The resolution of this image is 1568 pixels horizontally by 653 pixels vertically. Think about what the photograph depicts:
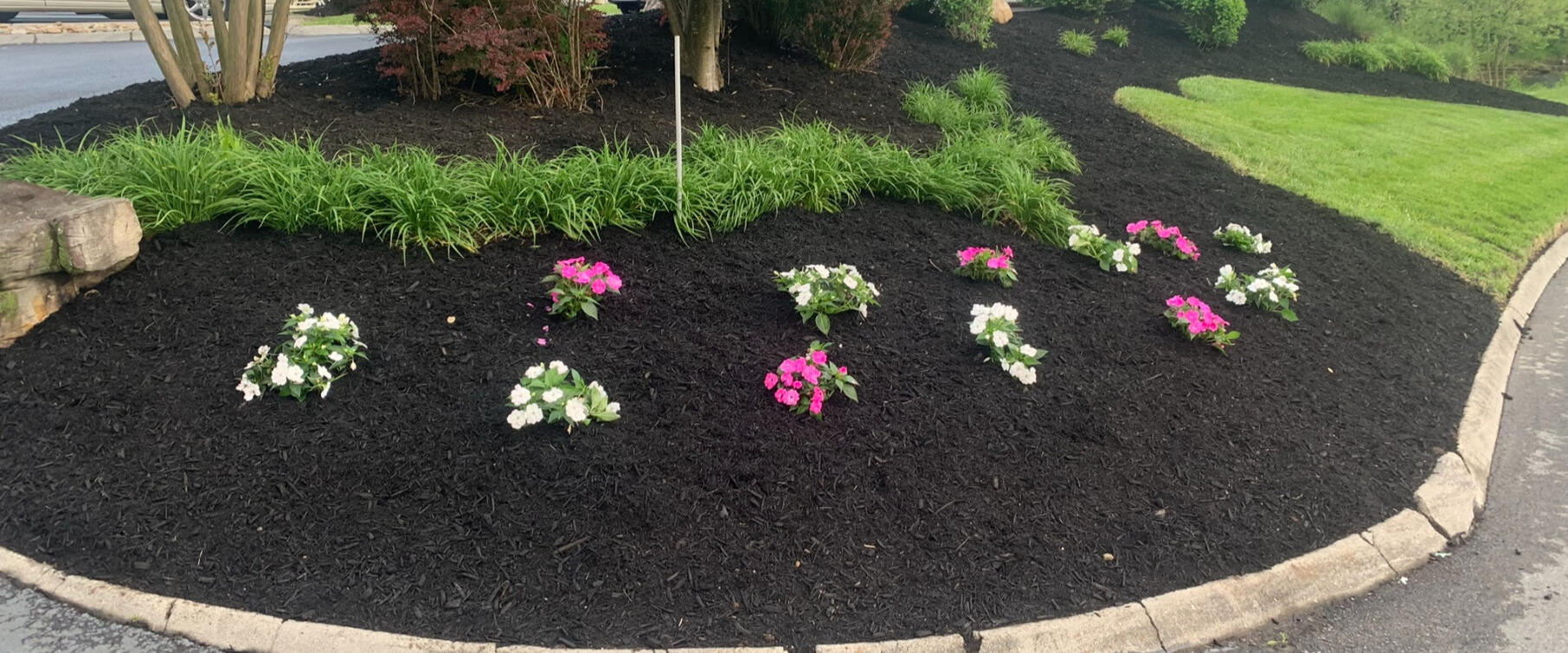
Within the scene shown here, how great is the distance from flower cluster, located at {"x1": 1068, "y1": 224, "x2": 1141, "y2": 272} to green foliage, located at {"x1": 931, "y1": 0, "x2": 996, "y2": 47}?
20.9 feet

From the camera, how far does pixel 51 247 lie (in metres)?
3.90

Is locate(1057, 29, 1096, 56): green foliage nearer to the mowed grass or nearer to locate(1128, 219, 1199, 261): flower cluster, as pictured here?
the mowed grass

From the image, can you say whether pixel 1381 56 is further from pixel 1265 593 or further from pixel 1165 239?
pixel 1265 593

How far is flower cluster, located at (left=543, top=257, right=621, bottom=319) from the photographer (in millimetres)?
4035

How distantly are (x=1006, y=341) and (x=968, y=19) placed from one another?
8.10 meters

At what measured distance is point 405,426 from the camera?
3.54 meters

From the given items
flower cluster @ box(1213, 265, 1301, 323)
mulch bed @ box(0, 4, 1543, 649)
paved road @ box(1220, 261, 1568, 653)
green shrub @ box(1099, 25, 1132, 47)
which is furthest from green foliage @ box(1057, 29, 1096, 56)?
paved road @ box(1220, 261, 1568, 653)

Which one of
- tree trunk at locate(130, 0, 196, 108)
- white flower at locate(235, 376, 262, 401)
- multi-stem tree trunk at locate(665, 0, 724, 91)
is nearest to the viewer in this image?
white flower at locate(235, 376, 262, 401)

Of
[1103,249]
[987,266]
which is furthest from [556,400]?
[1103,249]

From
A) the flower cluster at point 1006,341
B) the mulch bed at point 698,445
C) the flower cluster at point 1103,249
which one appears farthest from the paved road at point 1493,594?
the flower cluster at point 1103,249

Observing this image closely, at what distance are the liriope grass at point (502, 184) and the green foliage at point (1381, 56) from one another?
1066 cm

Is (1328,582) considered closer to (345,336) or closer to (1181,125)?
(345,336)

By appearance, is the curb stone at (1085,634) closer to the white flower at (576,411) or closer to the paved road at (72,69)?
the white flower at (576,411)

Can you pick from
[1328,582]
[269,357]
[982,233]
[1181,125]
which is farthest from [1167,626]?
[1181,125]
